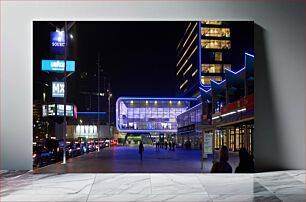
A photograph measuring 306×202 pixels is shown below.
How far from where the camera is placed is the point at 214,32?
45.3 feet

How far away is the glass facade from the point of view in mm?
13859

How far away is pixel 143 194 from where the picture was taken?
8336mm

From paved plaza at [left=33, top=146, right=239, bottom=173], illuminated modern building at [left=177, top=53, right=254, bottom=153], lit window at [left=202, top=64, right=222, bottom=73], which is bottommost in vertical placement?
paved plaza at [left=33, top=146, right=239, bottom=173]

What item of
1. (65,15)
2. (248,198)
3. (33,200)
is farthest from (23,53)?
(248,198)

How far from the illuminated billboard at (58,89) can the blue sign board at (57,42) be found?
1.25m

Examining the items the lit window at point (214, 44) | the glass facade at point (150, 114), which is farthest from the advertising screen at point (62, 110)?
the lit window at point (214, 44)

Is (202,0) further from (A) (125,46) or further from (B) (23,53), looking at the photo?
(B) (23,53)

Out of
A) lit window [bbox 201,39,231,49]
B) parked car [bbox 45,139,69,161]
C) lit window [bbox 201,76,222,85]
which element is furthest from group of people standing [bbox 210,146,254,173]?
parked car [bbox 45,139,69,161]

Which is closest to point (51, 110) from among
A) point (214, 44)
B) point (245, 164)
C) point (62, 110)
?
point (62, 110)

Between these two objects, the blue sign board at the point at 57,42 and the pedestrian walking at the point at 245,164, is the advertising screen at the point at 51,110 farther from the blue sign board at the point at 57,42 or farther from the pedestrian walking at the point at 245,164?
the pedestrian walking at the point at 245,164

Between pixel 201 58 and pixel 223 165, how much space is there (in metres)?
4.28

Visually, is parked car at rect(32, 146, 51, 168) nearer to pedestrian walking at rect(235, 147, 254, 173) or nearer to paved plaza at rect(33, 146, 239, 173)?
paved plaza at rect(33, 146, 239, 173)

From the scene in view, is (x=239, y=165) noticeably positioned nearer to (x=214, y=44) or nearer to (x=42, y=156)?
(x=214, y=44)

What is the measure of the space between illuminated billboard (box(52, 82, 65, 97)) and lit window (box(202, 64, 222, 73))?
16.9 feet
